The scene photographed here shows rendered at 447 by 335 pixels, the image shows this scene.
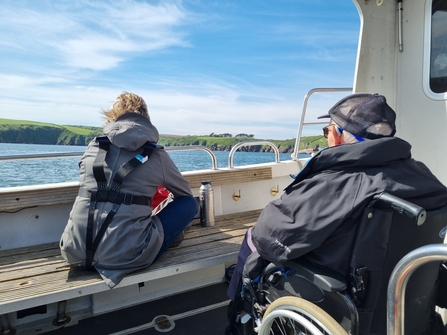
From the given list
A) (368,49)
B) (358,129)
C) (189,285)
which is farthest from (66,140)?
(358,129)

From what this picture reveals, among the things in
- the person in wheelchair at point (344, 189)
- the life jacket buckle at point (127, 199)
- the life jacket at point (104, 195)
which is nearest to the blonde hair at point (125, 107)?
the life jacket at point (104, 195)

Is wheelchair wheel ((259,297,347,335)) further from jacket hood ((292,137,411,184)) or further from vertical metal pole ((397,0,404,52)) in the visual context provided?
vertical metal pole ((397,0,404,52))

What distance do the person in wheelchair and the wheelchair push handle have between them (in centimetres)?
6

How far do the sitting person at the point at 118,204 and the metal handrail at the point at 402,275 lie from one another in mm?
1569

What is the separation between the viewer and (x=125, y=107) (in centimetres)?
244

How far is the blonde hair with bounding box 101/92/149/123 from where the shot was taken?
7.97 ft

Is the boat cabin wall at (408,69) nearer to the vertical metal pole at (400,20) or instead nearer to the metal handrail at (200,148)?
the vertical metal pole at (400,20)

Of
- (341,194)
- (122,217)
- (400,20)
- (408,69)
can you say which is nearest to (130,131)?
(122,217)

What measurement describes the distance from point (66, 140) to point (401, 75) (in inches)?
213

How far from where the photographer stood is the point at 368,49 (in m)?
2.81

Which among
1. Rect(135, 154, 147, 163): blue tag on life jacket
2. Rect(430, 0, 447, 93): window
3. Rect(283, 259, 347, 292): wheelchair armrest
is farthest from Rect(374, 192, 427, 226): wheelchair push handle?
Rect(430, 0, 447, 93): window

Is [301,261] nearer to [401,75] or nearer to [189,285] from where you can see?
[189,285]

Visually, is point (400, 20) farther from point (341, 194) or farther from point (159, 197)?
point (159, 197)

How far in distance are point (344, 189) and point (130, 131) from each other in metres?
1.46
